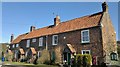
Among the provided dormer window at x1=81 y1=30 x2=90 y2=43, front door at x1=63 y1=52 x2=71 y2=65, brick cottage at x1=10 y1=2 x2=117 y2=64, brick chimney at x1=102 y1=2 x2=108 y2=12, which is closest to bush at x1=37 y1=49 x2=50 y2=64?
brick cottage at x1=10 y1=2 x2=117 y2=64

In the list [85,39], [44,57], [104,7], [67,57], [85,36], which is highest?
[104,7]

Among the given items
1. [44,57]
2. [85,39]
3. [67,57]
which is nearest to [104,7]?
[85,39]

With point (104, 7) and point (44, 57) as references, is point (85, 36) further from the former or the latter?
point (44, 57)

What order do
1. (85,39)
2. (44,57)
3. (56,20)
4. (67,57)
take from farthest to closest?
(56,20) → (44,57) → (67,57) → (85,39)

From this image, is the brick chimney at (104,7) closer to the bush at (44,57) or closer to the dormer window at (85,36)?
the dormer window at (85,36)

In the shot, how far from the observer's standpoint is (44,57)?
3538cm

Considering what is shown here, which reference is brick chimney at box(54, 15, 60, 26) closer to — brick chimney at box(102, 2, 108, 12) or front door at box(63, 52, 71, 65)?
front door at box(63, 52, 71, 65)

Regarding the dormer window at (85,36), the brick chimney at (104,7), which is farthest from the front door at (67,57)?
the brick chimney at (104,7)

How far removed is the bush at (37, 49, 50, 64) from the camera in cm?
3441

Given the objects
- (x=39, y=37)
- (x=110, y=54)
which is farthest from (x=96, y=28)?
(x=39, y=37)

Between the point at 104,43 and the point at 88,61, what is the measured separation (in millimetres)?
3797

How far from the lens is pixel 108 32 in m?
28.0

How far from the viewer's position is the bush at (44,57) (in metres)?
34.4

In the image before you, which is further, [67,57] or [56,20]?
[56,20]
